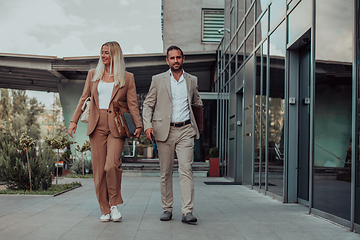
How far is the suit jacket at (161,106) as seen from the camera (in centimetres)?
479

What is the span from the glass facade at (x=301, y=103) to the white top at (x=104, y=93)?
2627 mm

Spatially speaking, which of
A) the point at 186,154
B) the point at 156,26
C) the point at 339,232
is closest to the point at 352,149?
the point at 339,232

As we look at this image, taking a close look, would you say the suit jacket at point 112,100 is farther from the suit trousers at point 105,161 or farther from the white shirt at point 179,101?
the white shirt at point 179,101

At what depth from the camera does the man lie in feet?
15.6

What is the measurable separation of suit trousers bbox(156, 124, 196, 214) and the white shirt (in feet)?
0.40

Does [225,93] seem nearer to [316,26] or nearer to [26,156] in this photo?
[26,156]

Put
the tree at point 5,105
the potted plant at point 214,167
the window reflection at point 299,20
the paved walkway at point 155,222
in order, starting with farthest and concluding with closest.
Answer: the tree at point 5,105 < the potted plant at point 214,167 < the window reflection at point 299,20 < the paved walkway at point 155,222

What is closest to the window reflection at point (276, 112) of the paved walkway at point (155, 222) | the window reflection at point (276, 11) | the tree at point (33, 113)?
the window reflection at point (276, 11)

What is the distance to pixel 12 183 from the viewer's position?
26.1 ft

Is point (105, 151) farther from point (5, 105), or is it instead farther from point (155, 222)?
point (5, 105)

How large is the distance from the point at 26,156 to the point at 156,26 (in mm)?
28808

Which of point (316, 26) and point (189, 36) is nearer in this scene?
point (316, 26)

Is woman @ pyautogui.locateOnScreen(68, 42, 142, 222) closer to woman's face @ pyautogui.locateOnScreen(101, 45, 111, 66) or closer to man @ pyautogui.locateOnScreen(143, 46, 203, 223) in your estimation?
woman's face @ pyautogui.locateOnScreen(101, 45, 111, 66)

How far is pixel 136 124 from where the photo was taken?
4875mm
